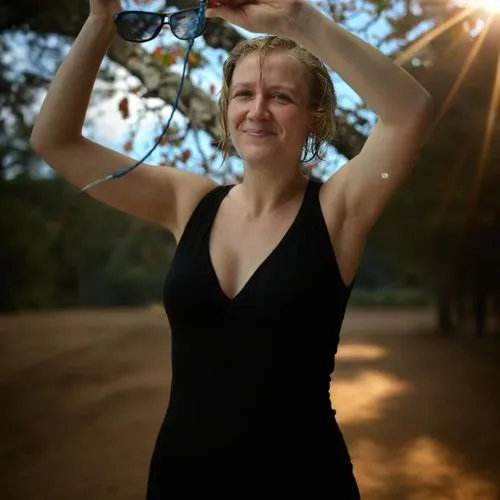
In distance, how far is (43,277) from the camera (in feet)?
14.2

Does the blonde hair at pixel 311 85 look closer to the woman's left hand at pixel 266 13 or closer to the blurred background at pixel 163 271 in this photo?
the woman's left hand at pixel 266 13

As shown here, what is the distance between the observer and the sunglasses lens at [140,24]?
73 centimetres

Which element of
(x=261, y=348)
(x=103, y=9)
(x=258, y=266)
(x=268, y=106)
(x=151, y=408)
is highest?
(x=103, y=9)

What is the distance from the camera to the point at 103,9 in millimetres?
766

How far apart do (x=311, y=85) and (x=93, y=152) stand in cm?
32

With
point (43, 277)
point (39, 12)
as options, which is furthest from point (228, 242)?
point (43, 277)

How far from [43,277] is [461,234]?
114 inches

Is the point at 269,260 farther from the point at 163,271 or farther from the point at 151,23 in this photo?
the point at 163,271

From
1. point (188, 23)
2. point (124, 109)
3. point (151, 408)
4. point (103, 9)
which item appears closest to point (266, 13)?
point (188, 23)

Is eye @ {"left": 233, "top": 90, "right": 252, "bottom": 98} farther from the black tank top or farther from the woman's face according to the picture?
the black tank top

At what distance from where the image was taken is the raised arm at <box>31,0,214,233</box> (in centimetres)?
77

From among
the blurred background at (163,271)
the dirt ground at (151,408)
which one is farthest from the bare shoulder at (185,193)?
the dirt ground at (151,408)

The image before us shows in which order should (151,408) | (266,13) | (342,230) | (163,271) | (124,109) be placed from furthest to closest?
(163,271) < (151,408) < (124,109) < (342,230) < (266,13)

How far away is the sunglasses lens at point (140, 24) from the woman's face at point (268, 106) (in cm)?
13
